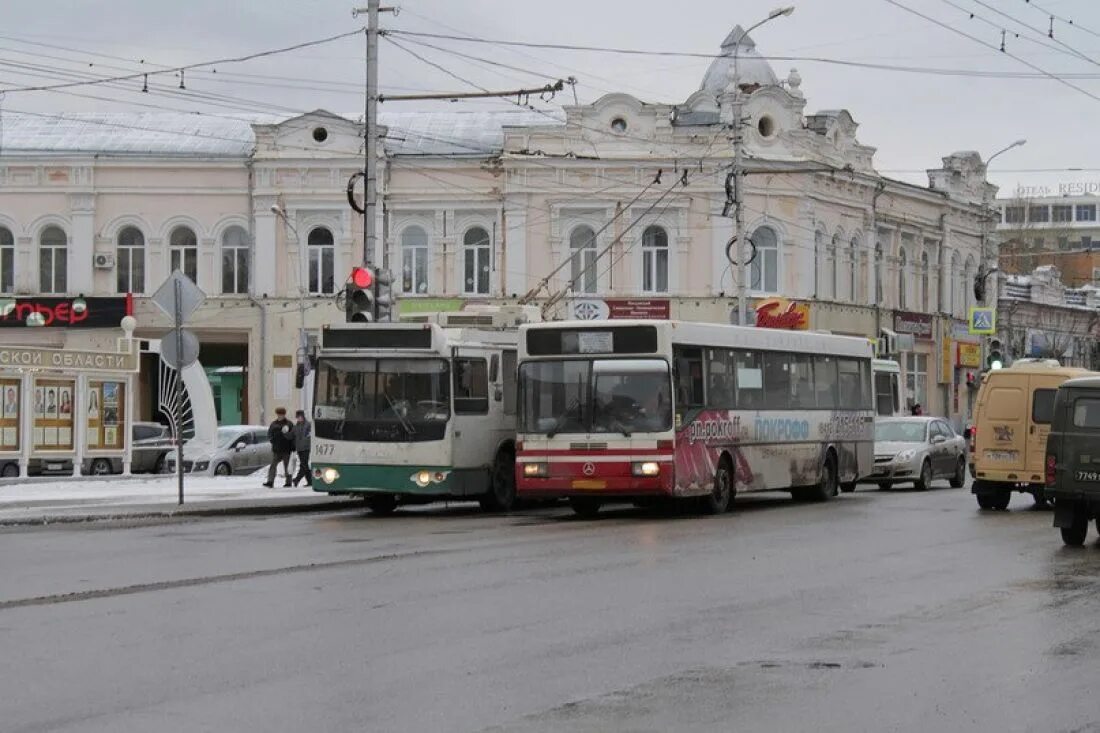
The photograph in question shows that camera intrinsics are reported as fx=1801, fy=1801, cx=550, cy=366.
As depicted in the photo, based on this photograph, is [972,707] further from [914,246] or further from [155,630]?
[914,246]

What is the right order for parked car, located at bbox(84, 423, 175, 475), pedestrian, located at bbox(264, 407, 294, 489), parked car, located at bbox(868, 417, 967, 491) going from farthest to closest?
parked car, located at bbox(84, 423, 175, 475) → parked car, located at bbox(868, 417, 967, 491) → pedestrian, located at bbox(264, 407, 294, 489)

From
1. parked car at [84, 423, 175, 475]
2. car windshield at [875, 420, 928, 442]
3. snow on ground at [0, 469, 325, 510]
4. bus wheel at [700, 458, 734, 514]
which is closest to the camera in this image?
bus wheel at [700, 458, 734, 514]

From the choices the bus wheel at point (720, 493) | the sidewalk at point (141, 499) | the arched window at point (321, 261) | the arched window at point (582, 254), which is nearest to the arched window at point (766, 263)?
the arched window at point (582, 254)

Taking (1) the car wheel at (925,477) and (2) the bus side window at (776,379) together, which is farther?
(1) the car wheel at (925,477)

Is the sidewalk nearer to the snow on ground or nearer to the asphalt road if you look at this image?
the snow on ground

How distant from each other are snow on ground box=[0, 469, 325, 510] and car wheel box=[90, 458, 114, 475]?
171 cm

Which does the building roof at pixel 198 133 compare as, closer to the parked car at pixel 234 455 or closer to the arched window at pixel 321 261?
the arched window at pixel 321 261

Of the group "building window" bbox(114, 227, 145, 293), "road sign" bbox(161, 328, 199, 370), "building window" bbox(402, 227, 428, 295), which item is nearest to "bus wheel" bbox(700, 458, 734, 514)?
"road sign" bbox(161, 328, 199, 370)

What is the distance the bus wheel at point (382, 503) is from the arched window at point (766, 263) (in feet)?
99.4

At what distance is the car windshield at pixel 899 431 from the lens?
36.6 m

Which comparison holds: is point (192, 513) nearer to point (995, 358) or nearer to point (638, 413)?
point (638, 413)

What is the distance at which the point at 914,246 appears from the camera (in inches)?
2566

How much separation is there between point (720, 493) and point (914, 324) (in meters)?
39.8

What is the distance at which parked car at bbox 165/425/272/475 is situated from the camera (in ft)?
135
